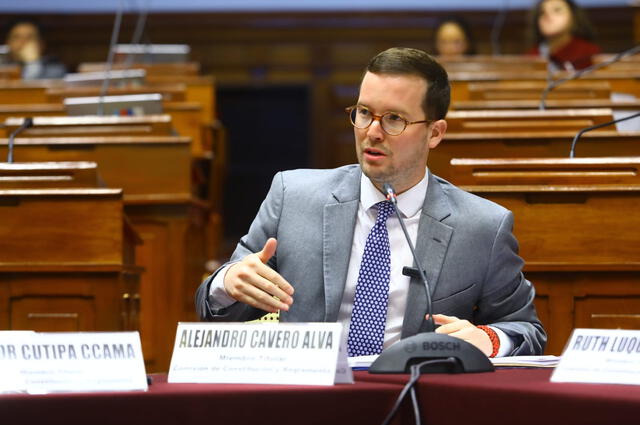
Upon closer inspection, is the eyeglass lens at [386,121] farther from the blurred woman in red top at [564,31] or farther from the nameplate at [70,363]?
the blurred woman in red top at [564,31]

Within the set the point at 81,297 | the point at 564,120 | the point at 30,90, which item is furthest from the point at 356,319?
the point at 30,90

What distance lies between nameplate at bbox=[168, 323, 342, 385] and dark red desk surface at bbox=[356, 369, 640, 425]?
0.11m

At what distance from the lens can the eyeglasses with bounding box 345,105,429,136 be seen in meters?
1.97

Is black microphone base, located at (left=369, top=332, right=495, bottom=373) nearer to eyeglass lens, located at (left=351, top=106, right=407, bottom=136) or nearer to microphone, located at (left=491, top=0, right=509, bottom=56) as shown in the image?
eyeglass lens, located at (left=351, top=106, right=407, bottom=136)

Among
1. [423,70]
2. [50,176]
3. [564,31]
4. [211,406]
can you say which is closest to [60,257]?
[50,176]

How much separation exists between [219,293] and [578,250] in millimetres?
1101

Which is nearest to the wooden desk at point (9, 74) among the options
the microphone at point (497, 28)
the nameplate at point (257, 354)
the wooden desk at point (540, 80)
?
the wooden desk at point (540, 80)

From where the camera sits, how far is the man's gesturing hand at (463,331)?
5.67 feet

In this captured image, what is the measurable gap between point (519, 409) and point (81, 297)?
76.3 inches

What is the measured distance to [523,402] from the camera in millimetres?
1239

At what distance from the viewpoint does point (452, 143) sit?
129 inches

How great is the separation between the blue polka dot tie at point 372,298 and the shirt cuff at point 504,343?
0.22 m

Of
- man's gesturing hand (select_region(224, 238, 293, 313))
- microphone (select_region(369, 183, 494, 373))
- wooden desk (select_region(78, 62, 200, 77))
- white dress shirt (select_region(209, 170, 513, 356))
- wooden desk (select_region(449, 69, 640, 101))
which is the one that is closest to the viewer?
microphone (select_region(369, 183, 494, 373))

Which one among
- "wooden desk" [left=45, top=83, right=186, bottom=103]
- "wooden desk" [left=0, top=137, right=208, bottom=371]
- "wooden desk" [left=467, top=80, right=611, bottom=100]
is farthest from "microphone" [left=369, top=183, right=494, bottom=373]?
"wooden desk" [left=45, top=83, right=186, bottom=103]
